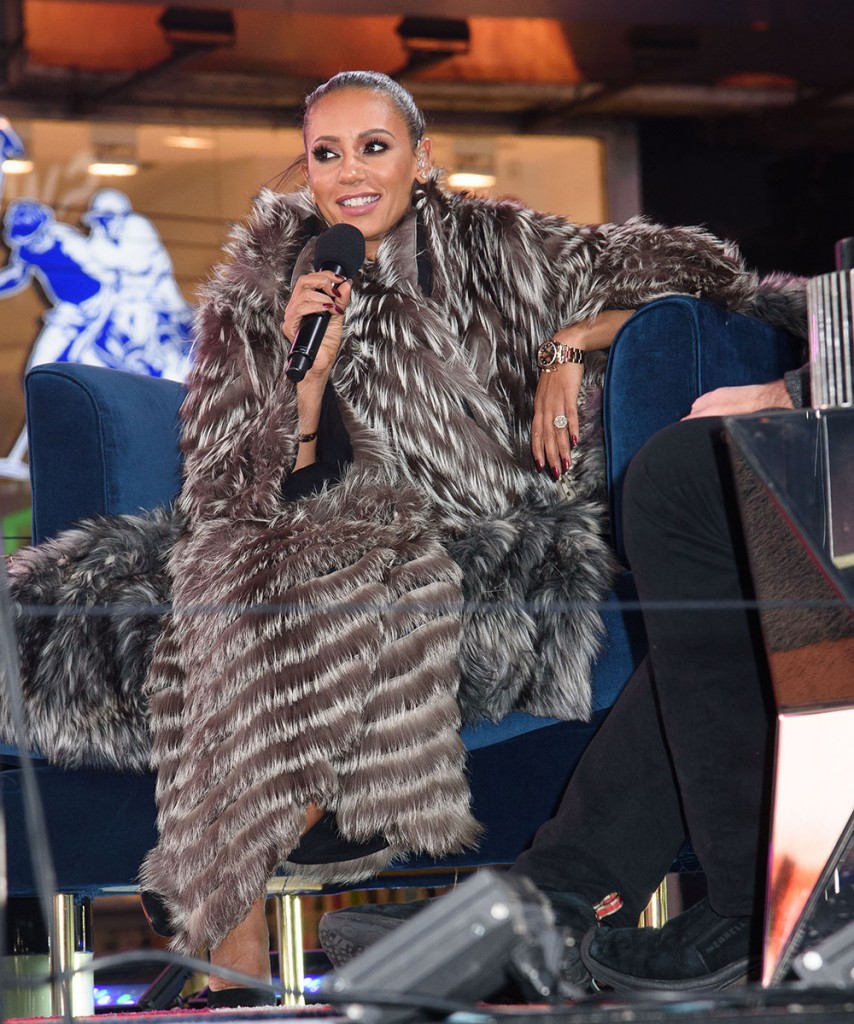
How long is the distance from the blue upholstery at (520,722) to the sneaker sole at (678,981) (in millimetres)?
434

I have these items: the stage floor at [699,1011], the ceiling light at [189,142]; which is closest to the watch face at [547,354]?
the stage floor at [699,1011]

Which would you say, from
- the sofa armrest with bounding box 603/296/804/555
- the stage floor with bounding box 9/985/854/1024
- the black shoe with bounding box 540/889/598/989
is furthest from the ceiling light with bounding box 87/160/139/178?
the stage floor with bounding box 9/985/854/1024

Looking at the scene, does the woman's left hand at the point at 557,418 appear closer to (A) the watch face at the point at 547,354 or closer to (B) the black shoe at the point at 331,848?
(A) the watch face at the point at 547,354

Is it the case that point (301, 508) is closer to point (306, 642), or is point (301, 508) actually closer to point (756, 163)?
point (306, 642)

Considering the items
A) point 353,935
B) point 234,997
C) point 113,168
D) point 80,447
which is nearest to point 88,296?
point 113,168

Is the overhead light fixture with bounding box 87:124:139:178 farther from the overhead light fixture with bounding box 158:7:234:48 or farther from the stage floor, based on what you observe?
the stage floor

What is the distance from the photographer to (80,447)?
1653mm

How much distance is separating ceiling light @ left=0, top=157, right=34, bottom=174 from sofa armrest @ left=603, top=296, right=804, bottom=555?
3718 millimetres

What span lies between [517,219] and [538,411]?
0.31m

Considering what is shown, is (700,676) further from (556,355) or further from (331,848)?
(556,355)

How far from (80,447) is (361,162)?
1.79 feet

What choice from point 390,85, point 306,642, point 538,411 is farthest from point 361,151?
point 306,642

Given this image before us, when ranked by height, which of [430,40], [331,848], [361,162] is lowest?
[331,848]

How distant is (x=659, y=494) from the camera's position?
1014 millimetres
